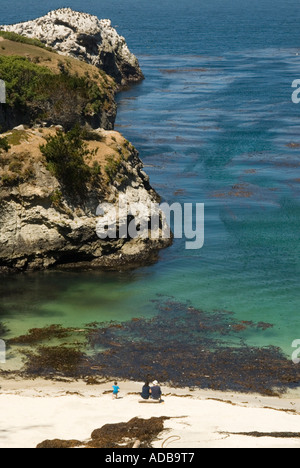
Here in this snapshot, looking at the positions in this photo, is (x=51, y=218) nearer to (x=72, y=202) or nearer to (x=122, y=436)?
(x=72, y=202)

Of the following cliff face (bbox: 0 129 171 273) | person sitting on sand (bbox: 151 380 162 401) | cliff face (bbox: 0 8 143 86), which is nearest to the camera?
person sitting on sand (bbox: 151 380 162 401)

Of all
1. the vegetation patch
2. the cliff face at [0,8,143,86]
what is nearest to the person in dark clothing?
the vegetation patch

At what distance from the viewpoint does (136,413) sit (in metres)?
34.2

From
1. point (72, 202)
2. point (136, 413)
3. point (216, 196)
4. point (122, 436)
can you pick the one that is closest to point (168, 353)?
point (136, 413)

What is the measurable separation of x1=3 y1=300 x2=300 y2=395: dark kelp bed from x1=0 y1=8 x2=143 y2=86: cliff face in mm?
74346

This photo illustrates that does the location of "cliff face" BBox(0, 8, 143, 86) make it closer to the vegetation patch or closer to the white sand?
the white sand

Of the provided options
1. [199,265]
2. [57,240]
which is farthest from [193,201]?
[57,240]

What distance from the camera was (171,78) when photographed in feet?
415

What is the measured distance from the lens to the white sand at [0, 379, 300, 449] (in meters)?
30.8

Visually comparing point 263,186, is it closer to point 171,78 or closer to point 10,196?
point 10,196

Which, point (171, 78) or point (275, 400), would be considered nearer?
point (275, 400)

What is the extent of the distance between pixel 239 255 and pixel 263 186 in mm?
17366

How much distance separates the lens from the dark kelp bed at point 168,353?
38875 millimetres
